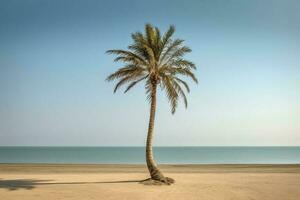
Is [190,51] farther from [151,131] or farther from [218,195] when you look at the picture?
[218,195]

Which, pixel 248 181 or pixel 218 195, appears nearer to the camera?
pixel 218 195

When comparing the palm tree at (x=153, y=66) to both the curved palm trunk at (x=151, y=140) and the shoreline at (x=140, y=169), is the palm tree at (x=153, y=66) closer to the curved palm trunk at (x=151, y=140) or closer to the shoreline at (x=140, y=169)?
the curved palm trunk at (x=151, y=140)

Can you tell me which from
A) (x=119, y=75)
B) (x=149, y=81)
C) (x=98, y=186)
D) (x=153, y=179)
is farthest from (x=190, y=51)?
(x=98, y=186)

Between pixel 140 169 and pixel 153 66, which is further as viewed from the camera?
pixel 140 169

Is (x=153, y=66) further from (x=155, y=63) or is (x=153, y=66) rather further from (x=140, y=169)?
(x=140, y=169)

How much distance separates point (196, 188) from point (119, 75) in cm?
1015

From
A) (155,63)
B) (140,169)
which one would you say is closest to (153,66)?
(155,63)

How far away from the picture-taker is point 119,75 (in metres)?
28.5

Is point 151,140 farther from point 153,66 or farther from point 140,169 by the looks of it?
point 140,169

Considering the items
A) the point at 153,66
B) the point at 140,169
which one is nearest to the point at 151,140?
the point at 153,66

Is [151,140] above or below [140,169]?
above

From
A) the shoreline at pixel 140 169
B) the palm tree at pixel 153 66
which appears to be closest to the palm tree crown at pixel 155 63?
the palm tree at pixel 153 66

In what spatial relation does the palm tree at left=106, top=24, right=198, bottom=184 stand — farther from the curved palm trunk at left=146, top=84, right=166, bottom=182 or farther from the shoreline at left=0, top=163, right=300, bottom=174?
the shoreline at left=0, top=163, right=300, bottom=174

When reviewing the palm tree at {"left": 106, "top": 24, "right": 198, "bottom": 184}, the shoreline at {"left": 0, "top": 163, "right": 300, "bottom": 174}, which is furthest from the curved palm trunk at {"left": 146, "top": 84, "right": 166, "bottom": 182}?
the shoreline at {"left": 0, "top": 163, "right": 300, "bottom": 174}
